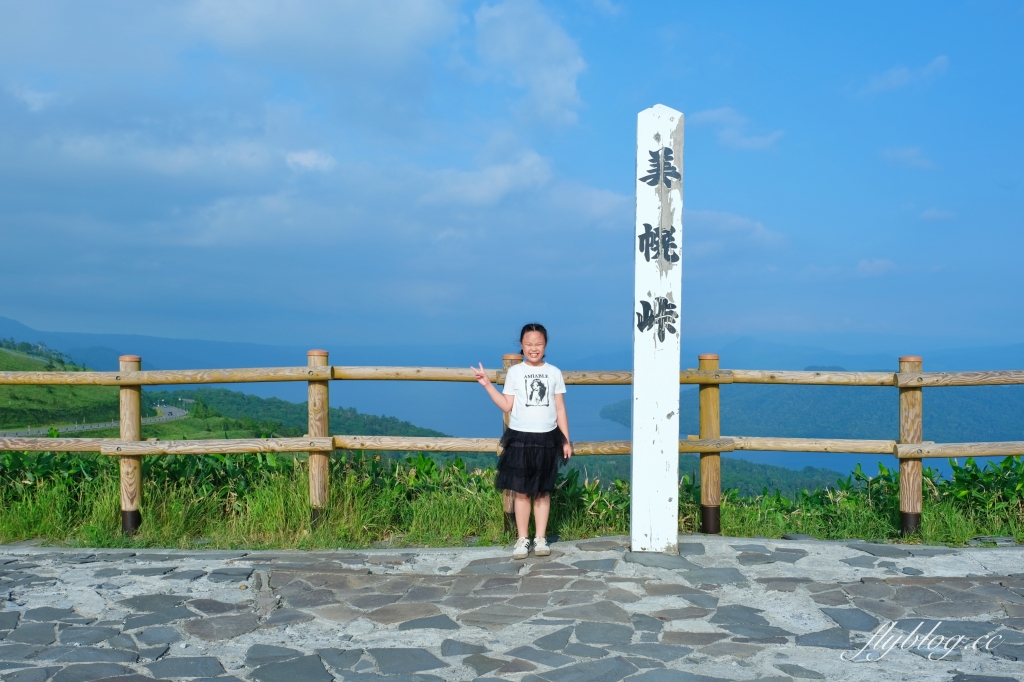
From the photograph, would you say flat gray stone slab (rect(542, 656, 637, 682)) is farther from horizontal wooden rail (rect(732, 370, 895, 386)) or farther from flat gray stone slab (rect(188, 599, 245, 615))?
horizontal wooden rail (rect(732, 370, 895, 386))

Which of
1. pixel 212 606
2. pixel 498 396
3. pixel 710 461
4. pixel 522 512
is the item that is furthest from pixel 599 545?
pixel 212 606

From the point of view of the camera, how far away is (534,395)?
559cm

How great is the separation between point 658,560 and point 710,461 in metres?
1.27

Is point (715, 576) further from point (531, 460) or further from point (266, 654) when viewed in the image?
point (266, 654)

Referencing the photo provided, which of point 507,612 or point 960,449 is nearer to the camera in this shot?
point 507,612

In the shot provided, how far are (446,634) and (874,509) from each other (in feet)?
15.0

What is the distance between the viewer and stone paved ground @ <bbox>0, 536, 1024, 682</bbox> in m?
3.90

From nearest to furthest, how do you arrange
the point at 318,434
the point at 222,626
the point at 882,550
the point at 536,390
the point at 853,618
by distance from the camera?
the point at 222,626, the point at 853,618, the point at 536,390, the point at 882,550, the point at 318,434

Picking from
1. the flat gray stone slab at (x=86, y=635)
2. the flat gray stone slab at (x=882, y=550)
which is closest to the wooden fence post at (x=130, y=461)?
the flat gray stone slab at (x=86, y=635)

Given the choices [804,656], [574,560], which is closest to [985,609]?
[804,656]

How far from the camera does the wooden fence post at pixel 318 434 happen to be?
256 inches

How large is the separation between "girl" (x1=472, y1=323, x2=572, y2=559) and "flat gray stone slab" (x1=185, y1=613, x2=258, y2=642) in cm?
186

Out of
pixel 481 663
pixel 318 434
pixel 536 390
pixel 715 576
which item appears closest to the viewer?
pixel 481 663

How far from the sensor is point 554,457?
18.7ft
